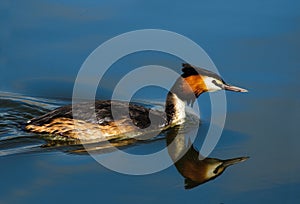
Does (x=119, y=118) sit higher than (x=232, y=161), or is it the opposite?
(x=119, y=118)

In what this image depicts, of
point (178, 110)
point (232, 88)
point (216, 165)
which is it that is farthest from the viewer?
point (178, 110)

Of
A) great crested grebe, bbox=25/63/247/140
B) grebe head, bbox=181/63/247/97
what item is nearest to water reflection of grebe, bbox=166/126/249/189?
great crested grebe, bbox=25/63/247/140

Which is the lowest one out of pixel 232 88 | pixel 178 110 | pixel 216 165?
pixel 216 165

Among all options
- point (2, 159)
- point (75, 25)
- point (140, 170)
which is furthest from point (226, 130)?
point (75, 25)

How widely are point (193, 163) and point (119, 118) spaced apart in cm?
115

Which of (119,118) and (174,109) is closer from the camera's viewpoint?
(119,118)

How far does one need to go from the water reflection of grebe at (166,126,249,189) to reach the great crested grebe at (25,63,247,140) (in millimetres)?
447

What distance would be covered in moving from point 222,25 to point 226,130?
279 centimetres

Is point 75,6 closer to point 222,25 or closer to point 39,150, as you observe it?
point 222,25

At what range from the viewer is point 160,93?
29.3ft

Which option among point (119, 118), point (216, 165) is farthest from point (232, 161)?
point (119, 118)

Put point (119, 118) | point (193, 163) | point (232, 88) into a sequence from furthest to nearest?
point (232, 88) → point (119, 118) → point (193, 163)

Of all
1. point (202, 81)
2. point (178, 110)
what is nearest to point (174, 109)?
point (178, 110)

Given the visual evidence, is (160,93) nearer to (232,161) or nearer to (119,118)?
(119,118)
